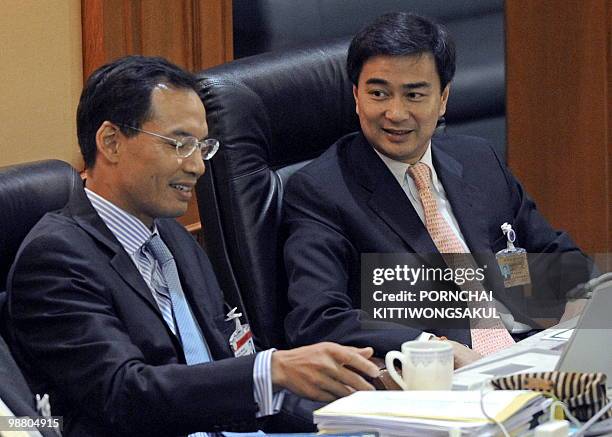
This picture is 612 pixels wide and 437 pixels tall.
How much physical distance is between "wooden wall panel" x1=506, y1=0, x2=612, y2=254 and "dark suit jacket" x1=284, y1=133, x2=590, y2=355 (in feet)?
4.18

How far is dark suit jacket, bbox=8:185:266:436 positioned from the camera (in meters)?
1.75

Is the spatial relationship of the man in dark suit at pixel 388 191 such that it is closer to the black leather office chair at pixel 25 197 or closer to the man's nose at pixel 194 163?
the man's nose at pixel 194 163

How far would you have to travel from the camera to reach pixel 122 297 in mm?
1887

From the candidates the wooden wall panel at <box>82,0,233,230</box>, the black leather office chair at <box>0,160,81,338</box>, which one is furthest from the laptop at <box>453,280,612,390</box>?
the wooden wall panel at <box>82,0,233,230</box>

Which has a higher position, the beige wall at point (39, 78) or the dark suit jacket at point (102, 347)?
the beige wall at point (39, 78)

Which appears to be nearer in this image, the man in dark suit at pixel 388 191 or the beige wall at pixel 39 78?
the man in dark suit at pixel 388 191

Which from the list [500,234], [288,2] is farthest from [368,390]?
[288,2]

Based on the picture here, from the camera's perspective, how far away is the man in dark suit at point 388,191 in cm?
249

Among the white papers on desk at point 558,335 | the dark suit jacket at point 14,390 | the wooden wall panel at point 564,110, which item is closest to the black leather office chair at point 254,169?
the white papers on desk at point 558,335

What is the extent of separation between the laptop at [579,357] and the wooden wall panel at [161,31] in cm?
169

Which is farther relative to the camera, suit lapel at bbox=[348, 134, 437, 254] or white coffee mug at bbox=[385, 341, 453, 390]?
suit lapel at bbox=[348, 134, 437, 254]

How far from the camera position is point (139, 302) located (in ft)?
6.25

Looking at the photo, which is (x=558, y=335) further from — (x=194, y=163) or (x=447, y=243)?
(x=194, y=163)

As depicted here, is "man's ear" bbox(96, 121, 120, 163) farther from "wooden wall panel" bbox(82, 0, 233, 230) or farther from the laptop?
"wooden wall panel" bbox(82, 0, 233, 230)
